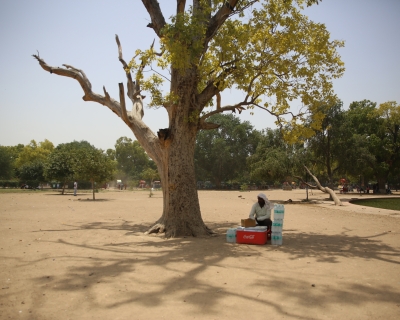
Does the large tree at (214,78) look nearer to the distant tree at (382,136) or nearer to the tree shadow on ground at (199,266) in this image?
the tree shadow on ground at (199,266)

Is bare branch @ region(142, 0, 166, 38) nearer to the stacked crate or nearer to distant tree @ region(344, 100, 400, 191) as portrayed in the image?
the stacked crate

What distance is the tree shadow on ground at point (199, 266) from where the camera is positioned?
17.4 ft

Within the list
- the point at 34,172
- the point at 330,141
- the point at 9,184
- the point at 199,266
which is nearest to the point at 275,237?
the point at 199,266

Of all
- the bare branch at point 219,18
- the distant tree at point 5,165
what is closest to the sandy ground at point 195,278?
the bare branch at point 219,18

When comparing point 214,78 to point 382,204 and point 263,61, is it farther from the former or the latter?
point 382,204

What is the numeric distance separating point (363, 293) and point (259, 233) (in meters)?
4.20

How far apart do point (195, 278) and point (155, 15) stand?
30.7ft

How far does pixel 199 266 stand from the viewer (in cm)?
725

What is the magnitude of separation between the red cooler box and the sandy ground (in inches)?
9.5

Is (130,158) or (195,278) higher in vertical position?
(130,158)

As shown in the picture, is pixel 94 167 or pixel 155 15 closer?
pixel 155 15

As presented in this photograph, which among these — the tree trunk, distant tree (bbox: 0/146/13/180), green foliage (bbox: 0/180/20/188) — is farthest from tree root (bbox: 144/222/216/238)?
distant tree (bbox: 0/146/13/180)

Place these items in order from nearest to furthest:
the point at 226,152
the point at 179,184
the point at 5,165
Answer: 1. the point at 179,184
2. the point at 5,165
3. the point at 226,152

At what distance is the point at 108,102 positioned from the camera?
42.5 feet
